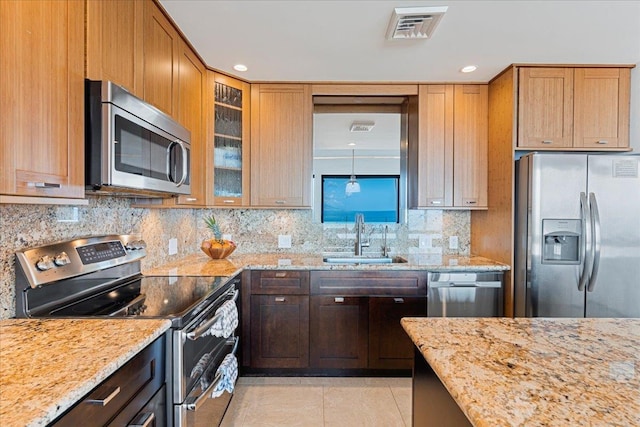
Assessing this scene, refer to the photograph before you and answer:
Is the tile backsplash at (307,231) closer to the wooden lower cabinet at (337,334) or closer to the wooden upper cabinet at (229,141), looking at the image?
the wooden upper cabinet at (229,141)

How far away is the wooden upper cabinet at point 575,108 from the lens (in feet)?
8.27

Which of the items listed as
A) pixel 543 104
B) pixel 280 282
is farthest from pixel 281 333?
pixel 543 104

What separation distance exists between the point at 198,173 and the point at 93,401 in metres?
1.82

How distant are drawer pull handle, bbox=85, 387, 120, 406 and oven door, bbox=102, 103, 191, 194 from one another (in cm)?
72

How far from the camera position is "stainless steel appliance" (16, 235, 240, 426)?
127cm

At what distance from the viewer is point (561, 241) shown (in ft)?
7.66

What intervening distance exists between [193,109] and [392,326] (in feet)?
7.06

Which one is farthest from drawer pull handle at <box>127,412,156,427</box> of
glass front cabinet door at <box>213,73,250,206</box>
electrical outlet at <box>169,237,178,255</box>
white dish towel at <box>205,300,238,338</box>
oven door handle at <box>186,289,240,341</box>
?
glass front cabinet door at <box>213,73,250,206</box>

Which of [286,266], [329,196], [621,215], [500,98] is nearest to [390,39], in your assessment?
[500,98]

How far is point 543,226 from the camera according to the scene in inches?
91.2

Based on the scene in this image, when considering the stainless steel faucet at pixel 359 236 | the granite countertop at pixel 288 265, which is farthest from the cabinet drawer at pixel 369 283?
the stainless steel faucet at pixel 359 236

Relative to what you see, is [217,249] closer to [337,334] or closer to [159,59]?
[337,334]

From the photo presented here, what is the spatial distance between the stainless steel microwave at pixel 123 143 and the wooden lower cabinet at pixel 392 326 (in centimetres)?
169

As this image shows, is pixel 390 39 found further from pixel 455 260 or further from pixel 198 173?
pixel 455 260
